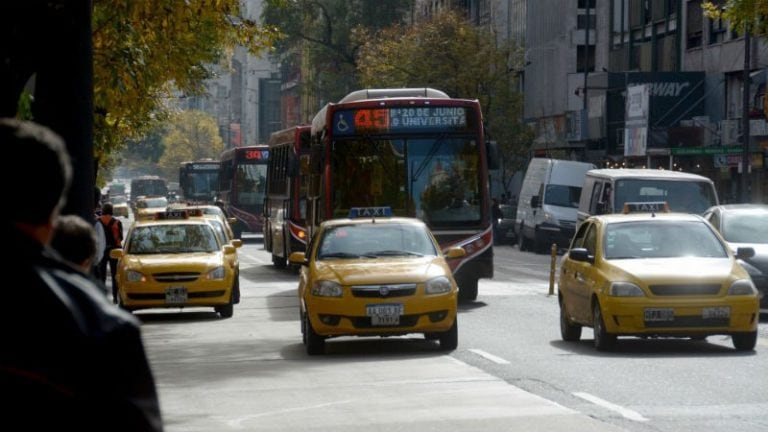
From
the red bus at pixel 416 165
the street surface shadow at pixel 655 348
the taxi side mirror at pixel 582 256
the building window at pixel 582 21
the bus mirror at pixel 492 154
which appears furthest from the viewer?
the building window at pixel 582 21

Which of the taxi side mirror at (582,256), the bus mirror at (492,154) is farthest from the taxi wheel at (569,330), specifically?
the bus mirror at (492,154)

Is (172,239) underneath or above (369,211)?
underneath

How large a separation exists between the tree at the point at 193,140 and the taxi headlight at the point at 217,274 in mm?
163780

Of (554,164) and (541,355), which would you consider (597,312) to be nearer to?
(541,355)

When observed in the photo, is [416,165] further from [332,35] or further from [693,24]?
[332,35]

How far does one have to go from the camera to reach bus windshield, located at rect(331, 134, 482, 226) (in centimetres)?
2744

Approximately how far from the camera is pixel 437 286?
59.7 ft

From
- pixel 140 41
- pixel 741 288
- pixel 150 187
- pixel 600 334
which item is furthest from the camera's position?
pixel 150 187

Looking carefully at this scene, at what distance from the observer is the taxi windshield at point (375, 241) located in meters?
19.4

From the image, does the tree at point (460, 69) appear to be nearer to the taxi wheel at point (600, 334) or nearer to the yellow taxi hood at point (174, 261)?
the yellow taxi hood at point (174, 261)

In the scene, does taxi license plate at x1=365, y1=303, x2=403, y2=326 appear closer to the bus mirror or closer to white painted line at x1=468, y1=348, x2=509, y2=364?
white painted line at x1=468, y1=348, x2=509, y2=364

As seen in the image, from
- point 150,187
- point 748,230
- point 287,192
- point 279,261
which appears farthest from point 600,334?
point 150,187

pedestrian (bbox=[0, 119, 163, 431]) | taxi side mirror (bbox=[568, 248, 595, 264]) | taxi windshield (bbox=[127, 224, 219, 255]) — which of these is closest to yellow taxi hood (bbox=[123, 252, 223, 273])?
taxi windshield (bbox=[127, 224, 219, 255])

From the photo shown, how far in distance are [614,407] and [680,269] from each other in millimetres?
5228
